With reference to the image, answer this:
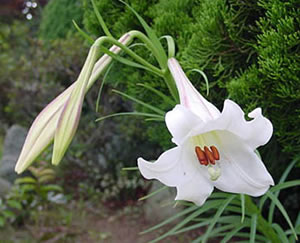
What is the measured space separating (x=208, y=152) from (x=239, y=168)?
0.28 ft

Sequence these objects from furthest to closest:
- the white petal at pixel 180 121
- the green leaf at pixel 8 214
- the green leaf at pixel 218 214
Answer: the green leaf at pixel 8 214, the green leaf at pixel 218 214, the white petal at pixel 180 121

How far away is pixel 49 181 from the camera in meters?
3.55

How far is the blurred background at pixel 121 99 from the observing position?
1236 mm

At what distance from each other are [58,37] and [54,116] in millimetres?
3198

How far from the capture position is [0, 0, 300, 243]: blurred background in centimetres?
124

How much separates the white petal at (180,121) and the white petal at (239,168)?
16 centimetres

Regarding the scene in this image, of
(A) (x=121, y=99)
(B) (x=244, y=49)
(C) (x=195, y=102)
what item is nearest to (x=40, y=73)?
(A) (x=121, y=99)

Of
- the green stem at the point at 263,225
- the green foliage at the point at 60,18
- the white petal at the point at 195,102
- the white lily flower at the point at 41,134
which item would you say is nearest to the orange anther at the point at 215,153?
the white petal at the point at 195,102

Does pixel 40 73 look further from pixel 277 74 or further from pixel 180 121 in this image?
pixel 180 121

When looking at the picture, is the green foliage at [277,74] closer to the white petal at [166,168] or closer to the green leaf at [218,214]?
the green leaf at [218,214]

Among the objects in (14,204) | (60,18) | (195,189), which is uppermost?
(195,189)

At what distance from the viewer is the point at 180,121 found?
0.72 m

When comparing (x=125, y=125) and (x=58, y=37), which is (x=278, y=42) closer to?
(x=125, y=125)

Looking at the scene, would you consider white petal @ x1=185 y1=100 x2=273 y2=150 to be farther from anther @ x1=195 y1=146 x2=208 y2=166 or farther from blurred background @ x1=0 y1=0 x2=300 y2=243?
blurred background @ x1=0 y1=0 x2=300 y2=243
